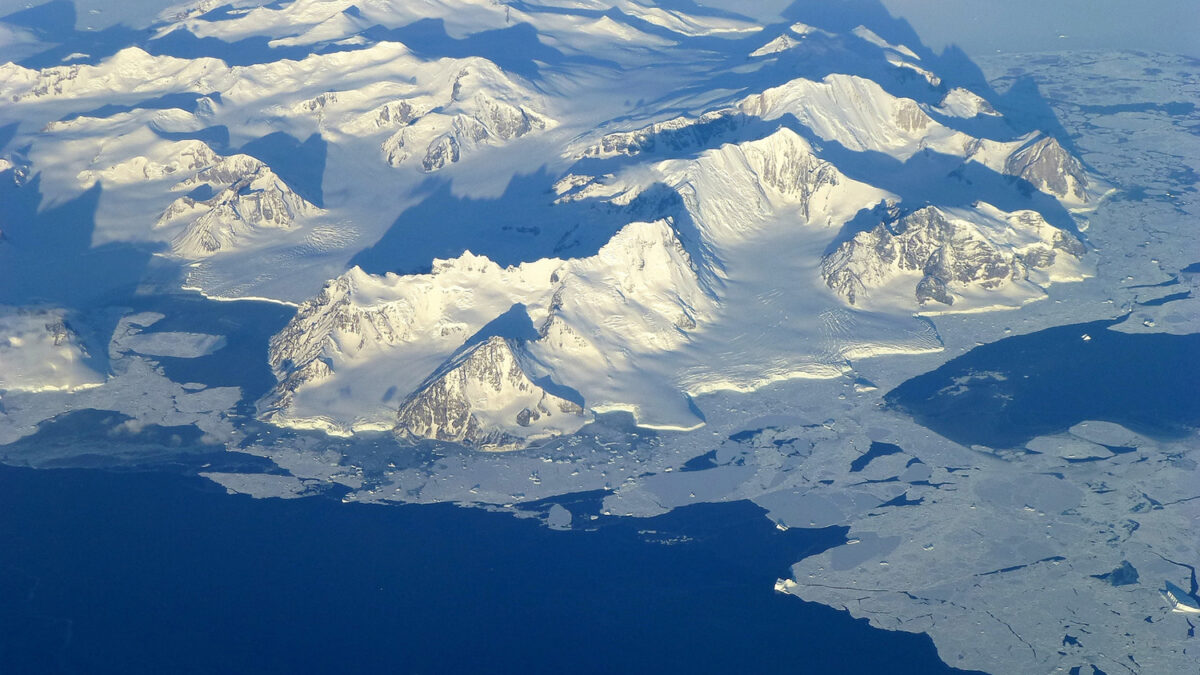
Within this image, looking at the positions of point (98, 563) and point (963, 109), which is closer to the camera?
point (98, 563)

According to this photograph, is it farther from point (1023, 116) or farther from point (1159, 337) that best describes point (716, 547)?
point (1023, 116)

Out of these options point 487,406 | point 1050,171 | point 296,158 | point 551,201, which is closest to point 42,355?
point 487,406

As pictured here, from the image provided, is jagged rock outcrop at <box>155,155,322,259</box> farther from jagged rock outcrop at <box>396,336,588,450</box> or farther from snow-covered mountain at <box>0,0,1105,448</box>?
jagged rock outcrop at <box>396,336,588,450</box>

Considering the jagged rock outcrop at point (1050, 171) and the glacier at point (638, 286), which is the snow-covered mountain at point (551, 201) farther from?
the glacier at point (638, 286)

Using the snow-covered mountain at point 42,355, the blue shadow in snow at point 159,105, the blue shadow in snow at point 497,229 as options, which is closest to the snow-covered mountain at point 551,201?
the blue shadow in snow at point 497,229

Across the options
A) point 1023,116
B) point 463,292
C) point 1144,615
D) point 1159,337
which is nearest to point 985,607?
point 1144,615

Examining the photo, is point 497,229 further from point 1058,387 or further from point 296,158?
point 1058,387
